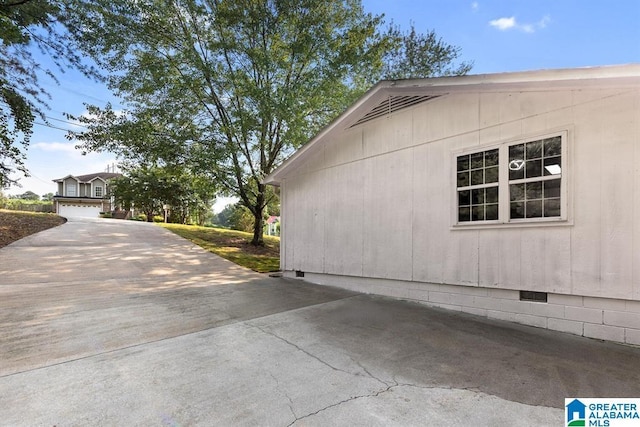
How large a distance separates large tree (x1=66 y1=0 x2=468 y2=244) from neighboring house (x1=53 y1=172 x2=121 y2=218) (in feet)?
94.3

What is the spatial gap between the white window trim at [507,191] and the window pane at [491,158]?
66mm

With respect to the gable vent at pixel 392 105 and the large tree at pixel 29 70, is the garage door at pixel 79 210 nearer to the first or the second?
the large tree at pixel 29 70

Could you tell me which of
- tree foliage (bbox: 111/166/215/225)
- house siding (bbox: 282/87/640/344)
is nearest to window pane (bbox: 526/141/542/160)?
house siding (bbox: 282/87/640/344)

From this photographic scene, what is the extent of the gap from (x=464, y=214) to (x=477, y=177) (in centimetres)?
64

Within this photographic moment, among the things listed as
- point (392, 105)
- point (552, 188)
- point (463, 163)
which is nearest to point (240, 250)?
point (392, 105)

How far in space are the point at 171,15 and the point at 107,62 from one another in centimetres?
282

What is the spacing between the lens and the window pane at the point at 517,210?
4730 millimetres

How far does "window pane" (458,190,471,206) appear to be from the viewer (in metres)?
5.34

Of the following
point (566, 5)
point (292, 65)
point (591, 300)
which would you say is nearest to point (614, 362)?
point (591, 300)

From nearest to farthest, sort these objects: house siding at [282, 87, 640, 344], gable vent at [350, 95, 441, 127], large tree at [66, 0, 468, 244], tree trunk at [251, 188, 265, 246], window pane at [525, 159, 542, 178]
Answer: house siding at [282, 87, 640, 344], window pane at [525, 159, 542, 178], gable vent at [350, 95, 441, 127], large tree at [66, 0, 468, 244], tree trunk at [251, 188, 265, 246]

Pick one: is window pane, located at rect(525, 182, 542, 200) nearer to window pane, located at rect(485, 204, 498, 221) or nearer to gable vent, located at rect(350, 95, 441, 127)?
window pane, located at rect(485, 204, 498, 221)

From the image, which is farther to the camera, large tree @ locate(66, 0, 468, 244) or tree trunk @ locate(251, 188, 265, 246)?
tree trunk @ locate(251, 188, 265, 246)

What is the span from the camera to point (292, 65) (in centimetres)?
1222

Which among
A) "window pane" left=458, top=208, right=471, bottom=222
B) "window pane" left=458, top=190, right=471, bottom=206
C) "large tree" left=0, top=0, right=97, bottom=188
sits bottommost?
"window pane" left=458, top=208, right=471, bottom=222
